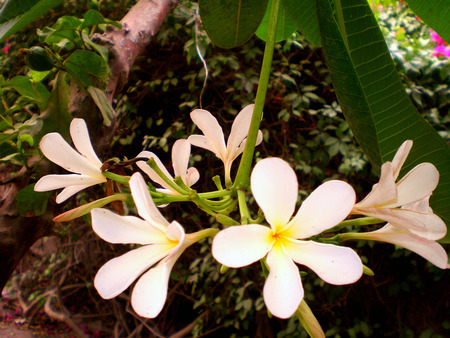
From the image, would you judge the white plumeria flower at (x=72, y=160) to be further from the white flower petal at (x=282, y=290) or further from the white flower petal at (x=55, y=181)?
the white flower petal at (x=282, y=290)

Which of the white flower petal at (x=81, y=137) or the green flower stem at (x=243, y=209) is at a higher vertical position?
the white flower petal at (x=81, y=137)

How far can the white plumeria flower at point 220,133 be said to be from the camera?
0.43 meters

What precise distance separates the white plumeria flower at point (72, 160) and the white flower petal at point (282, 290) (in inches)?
9.2

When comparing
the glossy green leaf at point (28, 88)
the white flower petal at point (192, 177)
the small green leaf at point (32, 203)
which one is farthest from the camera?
the glossy green leaf at point (28, 88)

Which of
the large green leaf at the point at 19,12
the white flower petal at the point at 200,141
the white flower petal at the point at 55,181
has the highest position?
the large green leaf at the point at 19,12

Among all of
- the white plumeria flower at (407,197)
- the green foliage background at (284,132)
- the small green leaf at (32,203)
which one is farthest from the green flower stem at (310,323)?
the green foliage background at (284,132)

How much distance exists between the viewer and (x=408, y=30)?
6.14ft

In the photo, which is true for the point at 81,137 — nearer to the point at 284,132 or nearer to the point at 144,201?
the point at 144,201

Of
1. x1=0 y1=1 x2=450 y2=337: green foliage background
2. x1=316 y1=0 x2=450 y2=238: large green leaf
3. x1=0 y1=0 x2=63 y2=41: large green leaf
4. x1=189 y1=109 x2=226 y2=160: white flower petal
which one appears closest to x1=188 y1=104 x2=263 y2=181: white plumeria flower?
x1=189 y1=109 x2=226 y2=160: white flower petal

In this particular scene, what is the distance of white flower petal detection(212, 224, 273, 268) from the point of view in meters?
0.24

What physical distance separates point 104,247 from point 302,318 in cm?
193

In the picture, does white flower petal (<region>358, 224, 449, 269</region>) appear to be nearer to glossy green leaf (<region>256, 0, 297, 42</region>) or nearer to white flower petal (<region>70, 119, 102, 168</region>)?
white flower petal (<region>70, 119, 102, 168</region>)

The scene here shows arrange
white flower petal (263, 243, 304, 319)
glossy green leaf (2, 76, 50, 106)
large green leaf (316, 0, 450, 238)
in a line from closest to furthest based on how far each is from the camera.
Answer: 1. white flower petal (263, 243, 304, 319)
2. large green leaf (316, 0, 450, 238)
3. glossy green leaf (2, 76, 50, 106)

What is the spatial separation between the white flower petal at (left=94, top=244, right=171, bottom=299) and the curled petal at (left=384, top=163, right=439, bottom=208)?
8.2 inches
